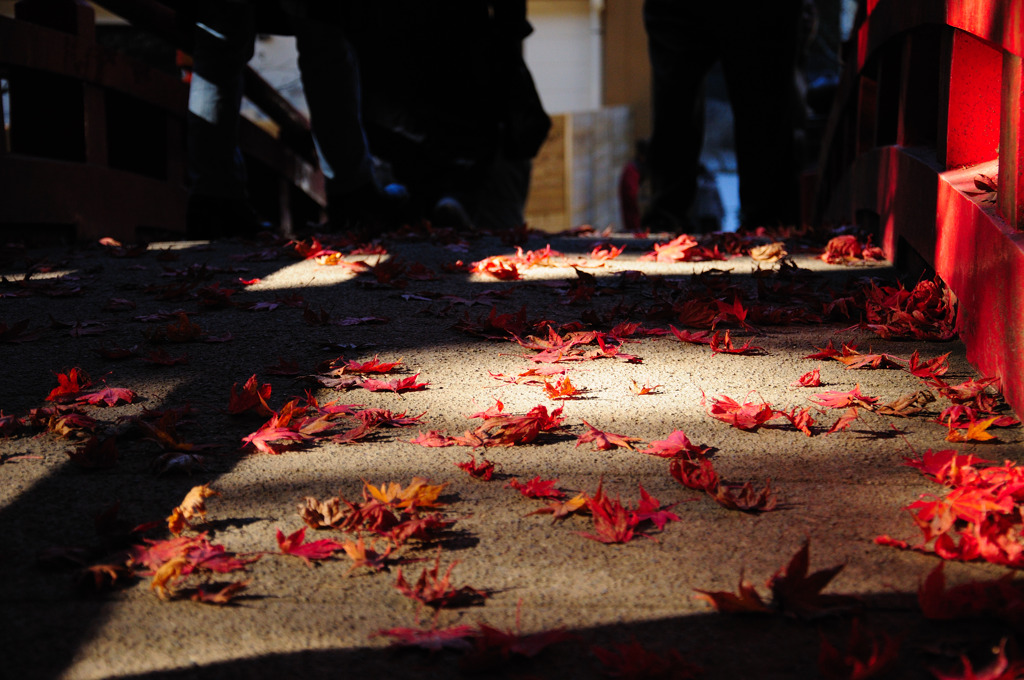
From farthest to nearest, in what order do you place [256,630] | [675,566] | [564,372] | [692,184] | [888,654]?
[692,184] < [564,372] < [675,566] < [256,630] < [888,654]

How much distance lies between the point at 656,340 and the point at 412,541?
1286mm

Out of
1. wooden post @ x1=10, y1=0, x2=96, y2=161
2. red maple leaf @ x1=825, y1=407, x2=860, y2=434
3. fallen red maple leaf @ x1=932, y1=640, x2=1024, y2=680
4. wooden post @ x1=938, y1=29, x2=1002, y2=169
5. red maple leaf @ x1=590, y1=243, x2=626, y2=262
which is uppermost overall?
wooden post @ x1=10, y1=0, x2=96, y2=161

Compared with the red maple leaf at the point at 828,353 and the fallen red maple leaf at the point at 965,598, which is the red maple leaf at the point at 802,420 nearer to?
the red maple leaf at the point at 828,353

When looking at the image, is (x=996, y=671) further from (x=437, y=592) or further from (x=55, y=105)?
(x=55, y=105)

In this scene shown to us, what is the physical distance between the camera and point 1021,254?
→ 153 cm

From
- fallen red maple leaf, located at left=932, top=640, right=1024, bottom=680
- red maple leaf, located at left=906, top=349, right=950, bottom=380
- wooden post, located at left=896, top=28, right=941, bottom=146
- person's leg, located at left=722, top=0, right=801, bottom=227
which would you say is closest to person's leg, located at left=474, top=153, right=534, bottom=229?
person's leg, located at left=722, top=0, right=801, bottom=227

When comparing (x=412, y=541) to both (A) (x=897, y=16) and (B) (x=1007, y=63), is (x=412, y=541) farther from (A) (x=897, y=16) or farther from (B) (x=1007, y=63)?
(A) (x=897, y=16)

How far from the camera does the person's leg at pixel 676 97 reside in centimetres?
556

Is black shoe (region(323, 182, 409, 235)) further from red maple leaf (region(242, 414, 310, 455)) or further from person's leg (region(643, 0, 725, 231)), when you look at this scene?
red maple leaf (region(242, 414, 310, 455))

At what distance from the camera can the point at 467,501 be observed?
146 cm

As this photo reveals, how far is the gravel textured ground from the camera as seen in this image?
1.05 m

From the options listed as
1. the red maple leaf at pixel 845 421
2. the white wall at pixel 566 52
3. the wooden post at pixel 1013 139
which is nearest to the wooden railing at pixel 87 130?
the red maple leaf at pixel 845 421

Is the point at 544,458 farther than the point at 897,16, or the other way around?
the point at 897,16

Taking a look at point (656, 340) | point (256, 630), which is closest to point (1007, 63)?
point (656, 340)
